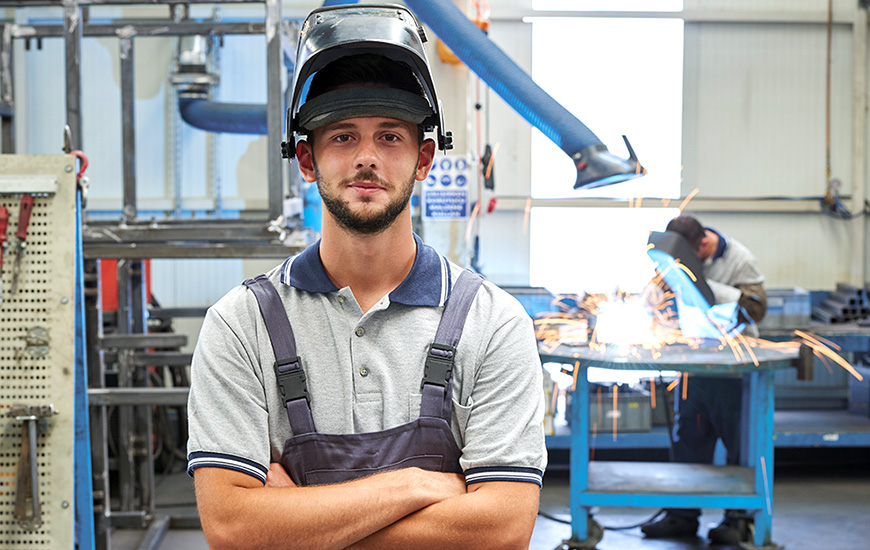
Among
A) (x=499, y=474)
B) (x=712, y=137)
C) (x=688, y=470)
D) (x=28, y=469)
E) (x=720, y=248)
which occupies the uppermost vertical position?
(x=712, y=137)

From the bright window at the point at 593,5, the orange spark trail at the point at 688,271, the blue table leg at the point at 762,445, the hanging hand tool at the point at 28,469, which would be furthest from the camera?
the bright window at the point at 593,5

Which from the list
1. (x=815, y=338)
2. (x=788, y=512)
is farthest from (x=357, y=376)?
(x=815, y=338)

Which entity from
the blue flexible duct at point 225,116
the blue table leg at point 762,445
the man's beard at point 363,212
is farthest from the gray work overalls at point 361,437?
the blue flexible duct at point 225,116

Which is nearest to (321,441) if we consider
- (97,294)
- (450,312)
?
(450,312)

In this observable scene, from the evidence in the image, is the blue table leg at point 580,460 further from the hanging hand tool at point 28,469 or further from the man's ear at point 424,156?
the man's ear at point 424,156

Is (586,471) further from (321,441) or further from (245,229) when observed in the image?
(321,441)

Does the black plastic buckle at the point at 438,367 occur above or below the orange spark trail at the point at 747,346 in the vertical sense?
above

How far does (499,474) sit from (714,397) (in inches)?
135

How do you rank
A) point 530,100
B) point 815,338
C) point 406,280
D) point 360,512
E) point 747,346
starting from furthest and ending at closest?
1. point 815,338
2. point 747,346
3. point 530,100
4. point 406,280
5. point 360,512

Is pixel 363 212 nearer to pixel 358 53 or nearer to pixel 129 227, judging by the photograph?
pixel 358 53

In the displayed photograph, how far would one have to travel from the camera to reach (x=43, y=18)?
6.92 metres

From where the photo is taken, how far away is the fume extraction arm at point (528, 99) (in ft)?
6.72

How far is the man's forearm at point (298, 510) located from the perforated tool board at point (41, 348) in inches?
54.7

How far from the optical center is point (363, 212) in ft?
4.57
